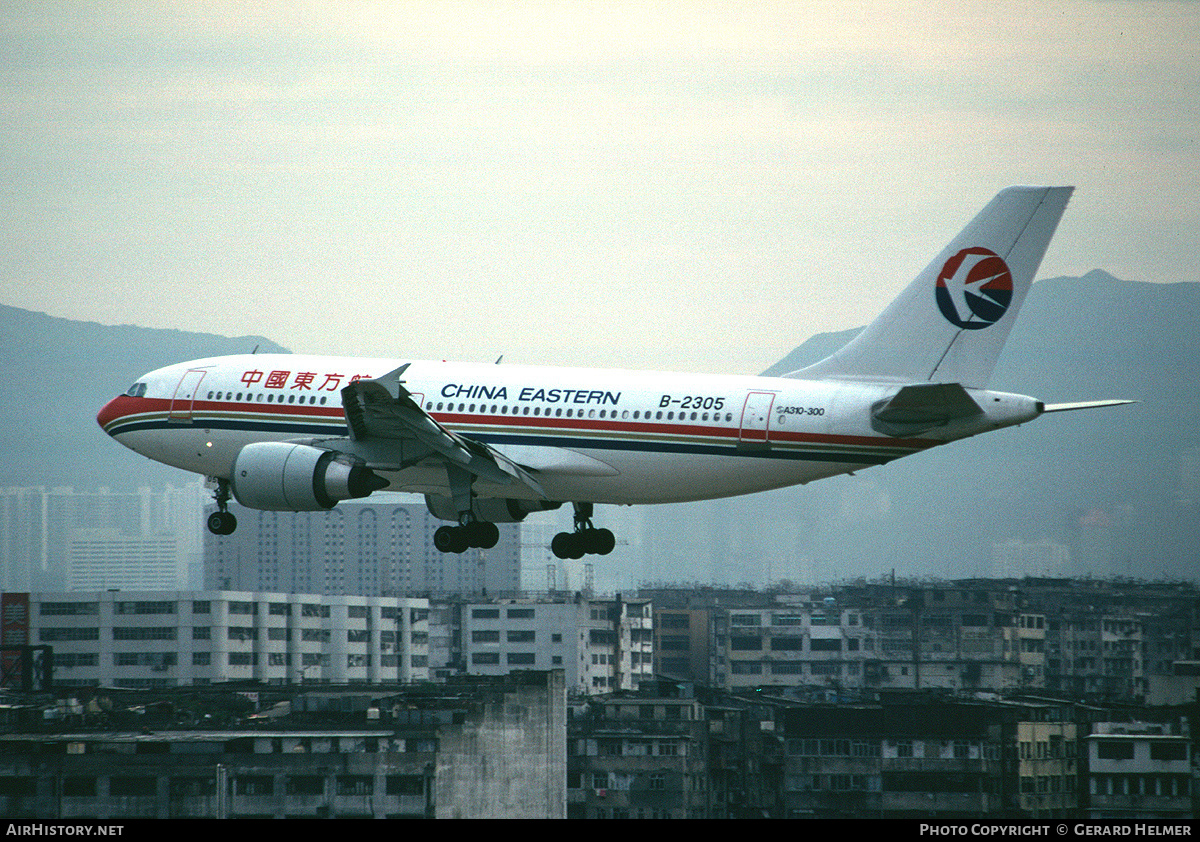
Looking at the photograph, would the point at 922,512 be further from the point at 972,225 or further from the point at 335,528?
the point at 972,225

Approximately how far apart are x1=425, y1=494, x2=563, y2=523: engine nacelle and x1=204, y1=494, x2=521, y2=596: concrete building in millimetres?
85573

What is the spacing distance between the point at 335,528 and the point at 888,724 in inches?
4414

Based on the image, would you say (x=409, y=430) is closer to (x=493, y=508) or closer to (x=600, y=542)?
(x=493, y=508)

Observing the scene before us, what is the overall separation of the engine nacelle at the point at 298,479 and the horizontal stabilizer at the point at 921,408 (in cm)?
1495

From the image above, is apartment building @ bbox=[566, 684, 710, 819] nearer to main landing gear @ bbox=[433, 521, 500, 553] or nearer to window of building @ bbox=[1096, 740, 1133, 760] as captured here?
window of building @ bbox=[1096, 740, 1133, 760]

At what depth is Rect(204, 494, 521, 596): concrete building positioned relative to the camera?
510 feet

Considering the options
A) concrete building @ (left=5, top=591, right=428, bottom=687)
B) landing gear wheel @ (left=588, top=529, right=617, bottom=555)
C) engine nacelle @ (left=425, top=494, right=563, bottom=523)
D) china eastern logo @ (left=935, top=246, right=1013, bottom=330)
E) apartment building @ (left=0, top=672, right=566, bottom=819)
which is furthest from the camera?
concrete building @ (left=5, top=591, right=428, bottom=687)

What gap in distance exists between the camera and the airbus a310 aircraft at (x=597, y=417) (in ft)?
152

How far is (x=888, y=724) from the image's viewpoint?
80.1 meters

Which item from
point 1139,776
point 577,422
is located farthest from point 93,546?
point 577,422

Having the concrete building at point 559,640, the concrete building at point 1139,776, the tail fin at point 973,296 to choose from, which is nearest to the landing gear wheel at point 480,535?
the tail fin at point 973,296

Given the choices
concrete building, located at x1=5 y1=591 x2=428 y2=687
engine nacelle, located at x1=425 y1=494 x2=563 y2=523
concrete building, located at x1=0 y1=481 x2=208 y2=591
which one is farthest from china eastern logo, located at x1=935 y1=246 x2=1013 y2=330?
concrete building, located at x1=0 y1=481 x2=208 y2=591

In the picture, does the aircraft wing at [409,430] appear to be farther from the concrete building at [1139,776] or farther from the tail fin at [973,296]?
the concrete building at [1139,776]
